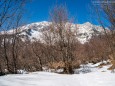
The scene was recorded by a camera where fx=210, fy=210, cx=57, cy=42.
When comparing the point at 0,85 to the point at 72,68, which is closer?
the point at 0,85

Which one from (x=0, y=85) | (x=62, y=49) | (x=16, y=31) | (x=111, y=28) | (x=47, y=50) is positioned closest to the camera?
(x=0, y=85)

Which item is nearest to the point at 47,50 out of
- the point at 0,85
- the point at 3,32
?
the point at 3,32

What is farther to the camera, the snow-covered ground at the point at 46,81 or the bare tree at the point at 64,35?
the bare tree at the point at 64,35

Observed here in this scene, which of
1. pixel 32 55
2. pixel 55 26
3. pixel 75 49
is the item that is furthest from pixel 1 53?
pixel 32 55

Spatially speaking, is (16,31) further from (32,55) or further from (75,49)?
(32,55)

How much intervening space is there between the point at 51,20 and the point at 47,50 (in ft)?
21.5

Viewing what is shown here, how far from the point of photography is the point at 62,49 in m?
19.7

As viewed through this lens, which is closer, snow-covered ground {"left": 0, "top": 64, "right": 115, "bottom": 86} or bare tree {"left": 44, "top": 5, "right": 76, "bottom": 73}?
snow-covered ground {"left": 0, "top": 64, "right": 115, "bottom": 86}

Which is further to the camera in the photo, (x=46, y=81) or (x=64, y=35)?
(x=64, y=35)

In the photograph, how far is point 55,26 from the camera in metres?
19.7

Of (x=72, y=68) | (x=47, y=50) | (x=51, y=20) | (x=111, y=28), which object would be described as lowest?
(x=72, y=68)

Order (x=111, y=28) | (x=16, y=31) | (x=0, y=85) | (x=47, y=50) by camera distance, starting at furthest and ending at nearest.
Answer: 1. (x=47, y=50)
2. (x=16, y=31)
3. (x=111, y=28)
4. (x=0, y=85)

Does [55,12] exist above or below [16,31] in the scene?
above

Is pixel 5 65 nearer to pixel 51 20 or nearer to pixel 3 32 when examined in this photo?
pixel 3 32
